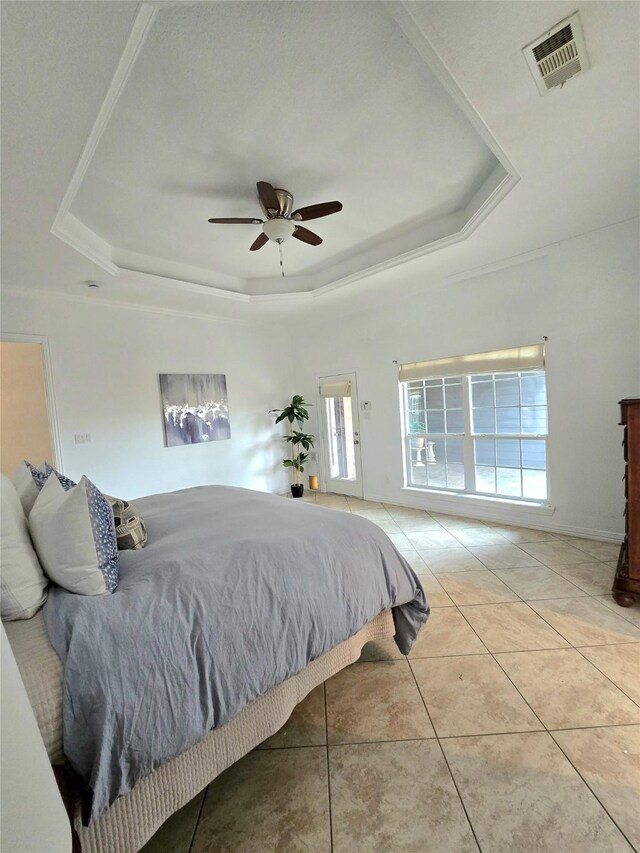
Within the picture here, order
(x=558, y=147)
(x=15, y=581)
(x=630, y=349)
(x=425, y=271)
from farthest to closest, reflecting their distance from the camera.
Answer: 1. (x=425, y=271)
2. (x=630, y=349)
3. (x=558, y=147)
4. (x=15, y=581)

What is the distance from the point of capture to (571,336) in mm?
3105

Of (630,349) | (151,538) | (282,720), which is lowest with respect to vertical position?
(282,720)

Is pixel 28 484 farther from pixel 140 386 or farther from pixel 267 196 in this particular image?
pixel 140 386

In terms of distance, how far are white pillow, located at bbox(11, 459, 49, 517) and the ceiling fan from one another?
1.78 m

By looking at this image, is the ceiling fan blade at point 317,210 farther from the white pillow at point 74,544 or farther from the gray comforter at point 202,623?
the white pillow at point 74,544

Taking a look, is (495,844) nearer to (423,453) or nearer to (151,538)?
(151,538)

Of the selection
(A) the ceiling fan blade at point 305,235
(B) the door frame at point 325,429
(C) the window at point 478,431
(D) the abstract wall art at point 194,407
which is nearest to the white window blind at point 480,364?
(C) the window at point 478,431

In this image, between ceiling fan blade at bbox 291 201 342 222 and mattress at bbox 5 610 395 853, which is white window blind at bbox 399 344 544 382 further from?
mattress at bbox 5 610 395 853

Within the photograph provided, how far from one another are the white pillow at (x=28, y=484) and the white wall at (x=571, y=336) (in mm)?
3321

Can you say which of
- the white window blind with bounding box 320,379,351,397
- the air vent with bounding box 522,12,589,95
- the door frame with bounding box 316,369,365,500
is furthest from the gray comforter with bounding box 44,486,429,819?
the white window blind with bounding box 320,379,351,397

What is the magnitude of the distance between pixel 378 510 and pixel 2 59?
174 inches

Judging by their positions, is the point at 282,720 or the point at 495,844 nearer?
the point at 495,844

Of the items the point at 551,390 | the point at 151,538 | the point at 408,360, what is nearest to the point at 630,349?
the point at 551,390

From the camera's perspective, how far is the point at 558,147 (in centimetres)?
188
